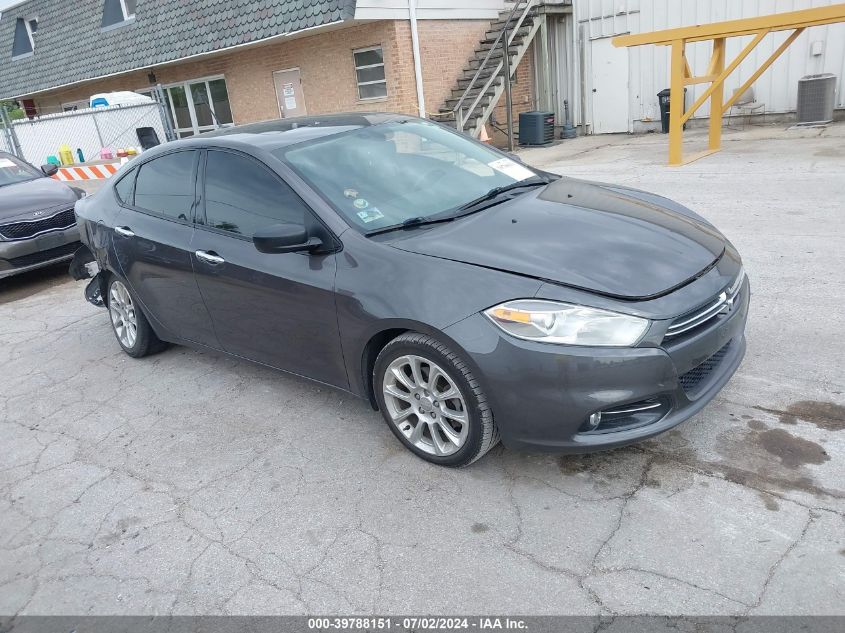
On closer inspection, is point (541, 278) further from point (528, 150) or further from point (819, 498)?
point (528, 150)

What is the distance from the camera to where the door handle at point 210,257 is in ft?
12.7

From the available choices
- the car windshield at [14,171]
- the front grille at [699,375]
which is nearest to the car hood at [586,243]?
Result: the front grille at [699,375]

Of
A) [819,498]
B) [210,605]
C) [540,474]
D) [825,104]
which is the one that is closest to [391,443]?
[540,474]

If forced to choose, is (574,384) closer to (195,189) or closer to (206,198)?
(206,198)

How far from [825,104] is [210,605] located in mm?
14166

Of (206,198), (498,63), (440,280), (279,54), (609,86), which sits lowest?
(440,280)

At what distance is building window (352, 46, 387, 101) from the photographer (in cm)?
1429

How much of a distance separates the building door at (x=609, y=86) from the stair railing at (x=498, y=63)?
1.88 meters

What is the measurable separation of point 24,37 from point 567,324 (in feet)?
87.6

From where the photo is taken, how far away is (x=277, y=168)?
Answer: 3.63 meters

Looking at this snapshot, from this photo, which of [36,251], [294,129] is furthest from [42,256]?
[294,129]

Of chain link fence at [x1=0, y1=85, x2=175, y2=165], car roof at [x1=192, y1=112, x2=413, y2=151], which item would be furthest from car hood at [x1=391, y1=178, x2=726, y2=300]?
chain link fence at [x1=0, y1=85, x2=175, y2=165]

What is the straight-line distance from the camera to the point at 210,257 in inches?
154

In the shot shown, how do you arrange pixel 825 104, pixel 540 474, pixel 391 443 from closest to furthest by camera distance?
pixel 540 474
pixel 391 443
pixel 825 104
